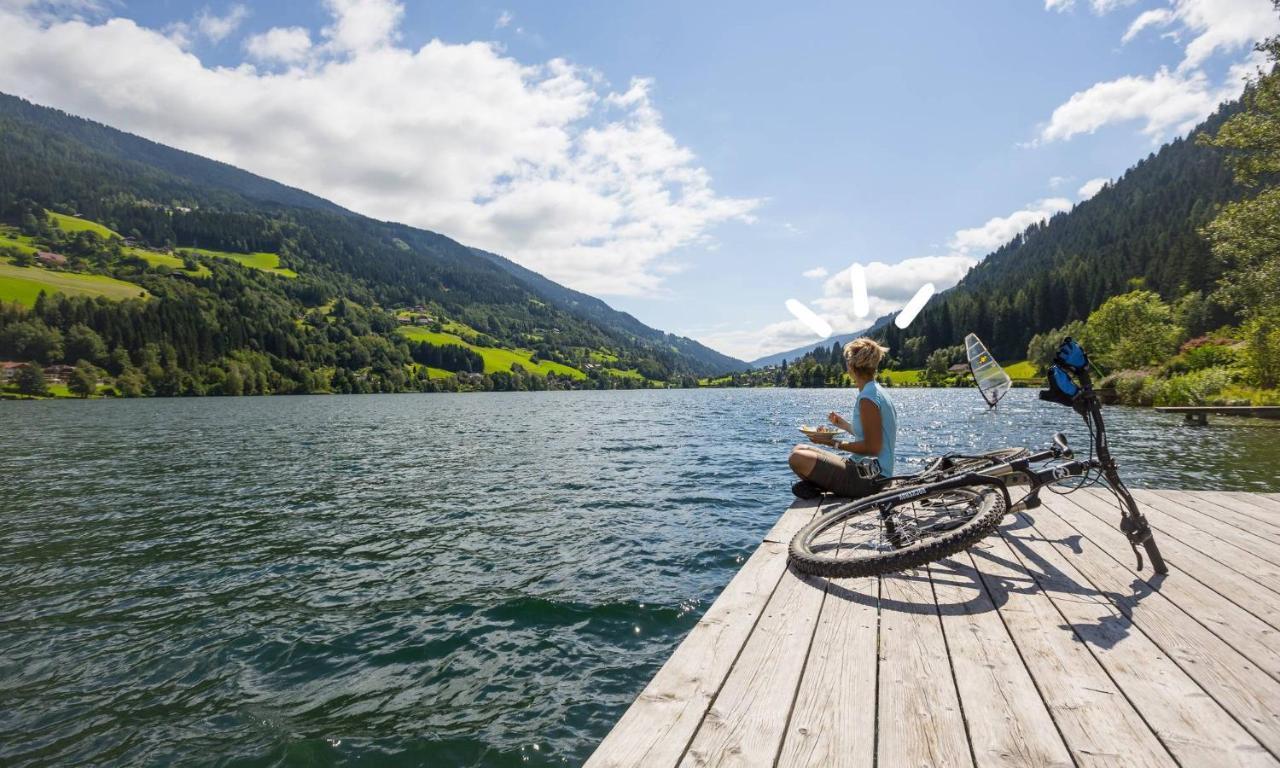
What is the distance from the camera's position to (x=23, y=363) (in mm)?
111688

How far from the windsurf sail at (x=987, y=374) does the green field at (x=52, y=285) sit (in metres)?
194

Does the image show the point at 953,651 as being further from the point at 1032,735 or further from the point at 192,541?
the point at 192,541

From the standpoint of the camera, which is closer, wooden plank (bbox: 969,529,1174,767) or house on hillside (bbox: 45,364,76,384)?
wooden plank (bbox: 969,529,1174,767)

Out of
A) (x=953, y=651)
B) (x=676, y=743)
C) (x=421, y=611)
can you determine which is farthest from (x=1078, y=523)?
(x=421, y=611)

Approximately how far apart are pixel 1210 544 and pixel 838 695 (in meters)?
6.60

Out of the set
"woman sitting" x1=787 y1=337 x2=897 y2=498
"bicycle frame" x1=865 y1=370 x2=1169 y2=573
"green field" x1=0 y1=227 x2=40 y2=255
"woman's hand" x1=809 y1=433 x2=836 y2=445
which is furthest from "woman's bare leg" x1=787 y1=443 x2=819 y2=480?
"green field" x1=0 y1=227 x2=40 y2=255

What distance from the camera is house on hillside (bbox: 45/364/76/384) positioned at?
111506mm

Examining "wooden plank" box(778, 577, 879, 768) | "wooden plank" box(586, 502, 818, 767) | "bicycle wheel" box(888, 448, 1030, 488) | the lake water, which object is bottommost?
the lake water

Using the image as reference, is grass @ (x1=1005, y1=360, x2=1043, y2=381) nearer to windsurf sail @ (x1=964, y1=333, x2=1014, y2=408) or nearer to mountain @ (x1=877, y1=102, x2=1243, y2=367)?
mountain @ (x1=877, y1=102, x2=1243, y2=367)

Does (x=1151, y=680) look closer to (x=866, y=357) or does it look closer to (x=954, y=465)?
(x=954, y=465)

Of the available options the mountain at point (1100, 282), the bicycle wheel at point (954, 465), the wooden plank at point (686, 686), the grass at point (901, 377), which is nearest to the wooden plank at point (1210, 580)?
the bicycle wheel at point (954, 465)

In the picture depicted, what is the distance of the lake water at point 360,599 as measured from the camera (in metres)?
6.18

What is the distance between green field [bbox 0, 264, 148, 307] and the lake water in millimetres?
168932

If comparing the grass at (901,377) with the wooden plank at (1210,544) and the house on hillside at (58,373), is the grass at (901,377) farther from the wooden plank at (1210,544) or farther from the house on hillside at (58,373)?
the house on hillside at (58,373)
